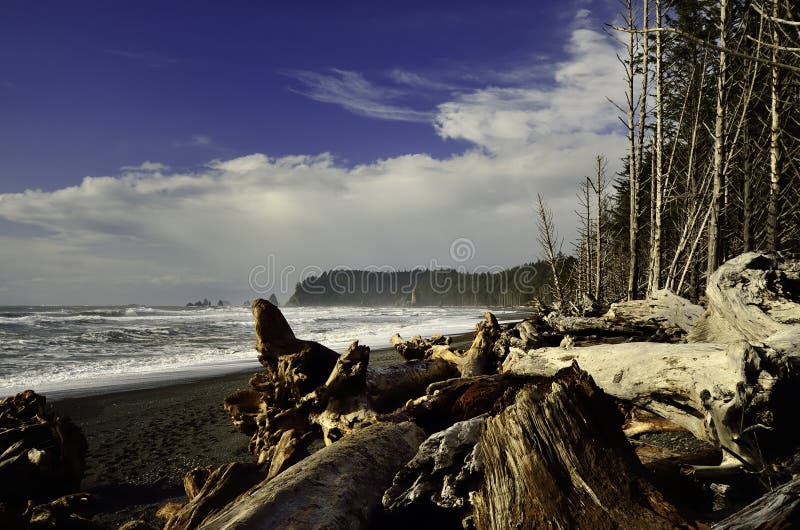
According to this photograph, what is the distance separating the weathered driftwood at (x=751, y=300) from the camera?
4754mm

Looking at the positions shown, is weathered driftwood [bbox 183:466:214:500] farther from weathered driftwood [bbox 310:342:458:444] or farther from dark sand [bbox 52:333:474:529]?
weathered driftwood [bbox 310:342:458:444]

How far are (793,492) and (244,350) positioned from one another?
1734 centimetres

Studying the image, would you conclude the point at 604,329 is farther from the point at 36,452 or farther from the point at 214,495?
the point at 36,452

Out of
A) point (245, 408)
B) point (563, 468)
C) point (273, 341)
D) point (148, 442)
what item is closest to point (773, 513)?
point (563, 468)

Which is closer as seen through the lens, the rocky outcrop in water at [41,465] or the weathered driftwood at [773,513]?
the weathered driftwood at [773,513]

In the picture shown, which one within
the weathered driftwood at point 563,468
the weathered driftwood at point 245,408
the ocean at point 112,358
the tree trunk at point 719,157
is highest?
the tree trunk at point 719,157

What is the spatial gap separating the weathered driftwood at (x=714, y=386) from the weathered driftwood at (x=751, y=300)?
137 centimetres

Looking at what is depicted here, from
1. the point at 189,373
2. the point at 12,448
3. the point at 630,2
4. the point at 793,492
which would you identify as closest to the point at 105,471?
the point at 12,448

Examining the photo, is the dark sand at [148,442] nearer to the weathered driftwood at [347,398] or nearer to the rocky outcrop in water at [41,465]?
the rocky outcrop in water at [41,465]

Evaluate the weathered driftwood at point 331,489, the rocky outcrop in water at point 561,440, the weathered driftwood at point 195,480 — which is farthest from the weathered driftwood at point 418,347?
the weathered driftwood at point 195,480

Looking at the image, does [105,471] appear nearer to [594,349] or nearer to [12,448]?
[12,448]

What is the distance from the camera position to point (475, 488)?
268cm

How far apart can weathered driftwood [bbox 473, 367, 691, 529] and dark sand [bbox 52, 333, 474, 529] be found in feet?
10.8

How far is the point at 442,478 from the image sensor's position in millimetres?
2846
